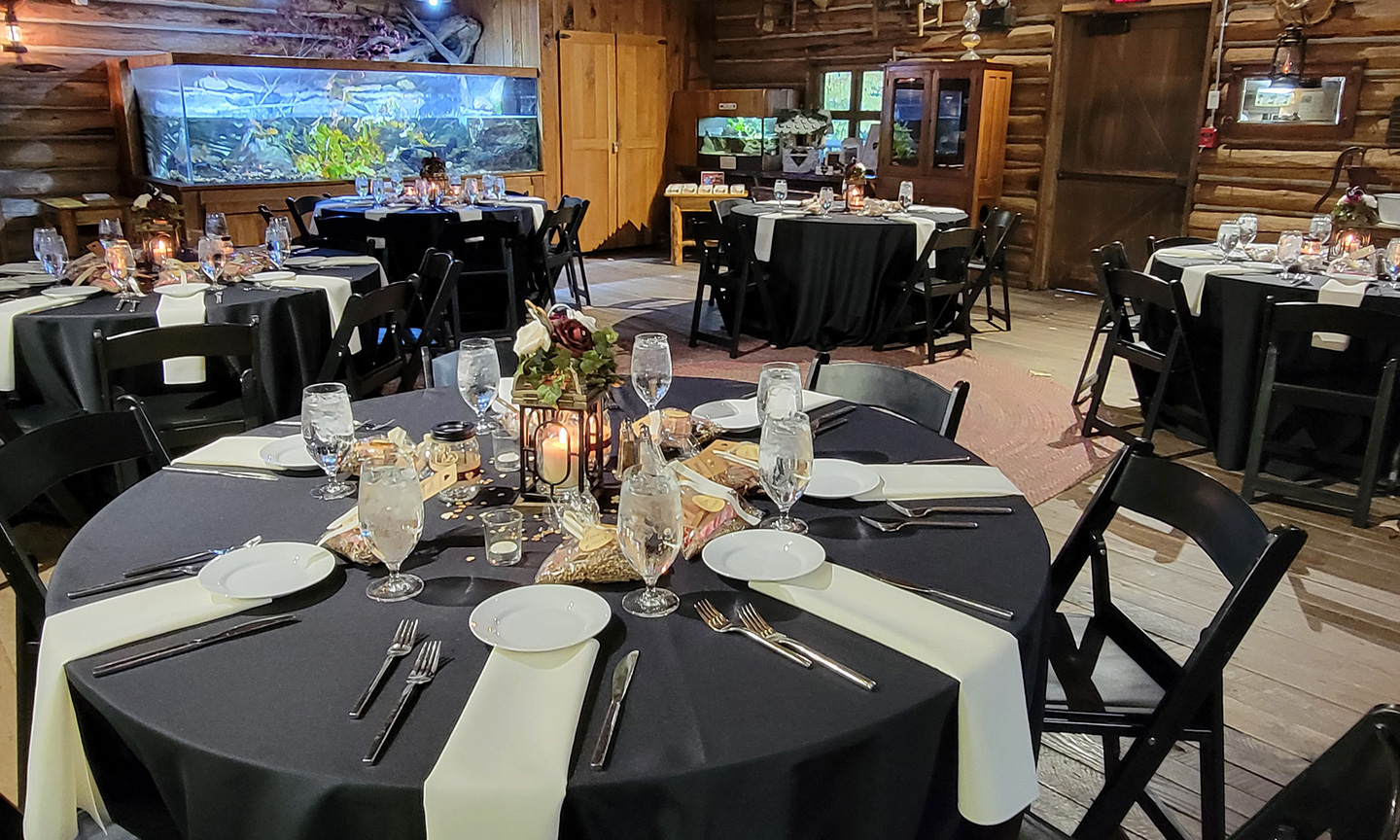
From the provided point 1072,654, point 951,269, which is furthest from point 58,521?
point 951,269

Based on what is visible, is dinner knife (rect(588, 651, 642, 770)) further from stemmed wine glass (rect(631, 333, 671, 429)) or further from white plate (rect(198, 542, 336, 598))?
stemmed wine glass (rect(631, 333, 671, 429))

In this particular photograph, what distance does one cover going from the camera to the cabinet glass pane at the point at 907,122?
7.80 m

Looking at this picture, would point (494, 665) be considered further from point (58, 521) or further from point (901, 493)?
point (58, 521)

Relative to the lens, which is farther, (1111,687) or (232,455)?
(232,455)

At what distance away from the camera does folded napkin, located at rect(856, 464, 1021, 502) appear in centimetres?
164

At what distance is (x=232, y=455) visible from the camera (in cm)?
179

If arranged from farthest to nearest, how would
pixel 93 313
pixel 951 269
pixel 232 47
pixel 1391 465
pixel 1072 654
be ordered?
pixel 232 47
pixel 951 269
pixel 1391 465
pixel 93 313
pixel 1072 654

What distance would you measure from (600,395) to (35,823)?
93cm

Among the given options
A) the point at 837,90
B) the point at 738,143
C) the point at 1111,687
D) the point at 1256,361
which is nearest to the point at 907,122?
the point at 837,90

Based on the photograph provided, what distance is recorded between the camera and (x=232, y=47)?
7738mm

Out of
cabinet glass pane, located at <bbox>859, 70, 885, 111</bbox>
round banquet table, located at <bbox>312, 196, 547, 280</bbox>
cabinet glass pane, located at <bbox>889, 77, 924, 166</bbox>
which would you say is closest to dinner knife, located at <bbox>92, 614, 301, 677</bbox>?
round banquet table, located at <bbox>312, 196, 547, 280</bbox>

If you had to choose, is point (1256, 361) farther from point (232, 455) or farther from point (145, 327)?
point (145, 327)

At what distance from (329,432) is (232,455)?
30 centimetres

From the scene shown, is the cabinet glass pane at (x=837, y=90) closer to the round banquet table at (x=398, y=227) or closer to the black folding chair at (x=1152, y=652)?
the round banquet table at (x=398, y=227)
